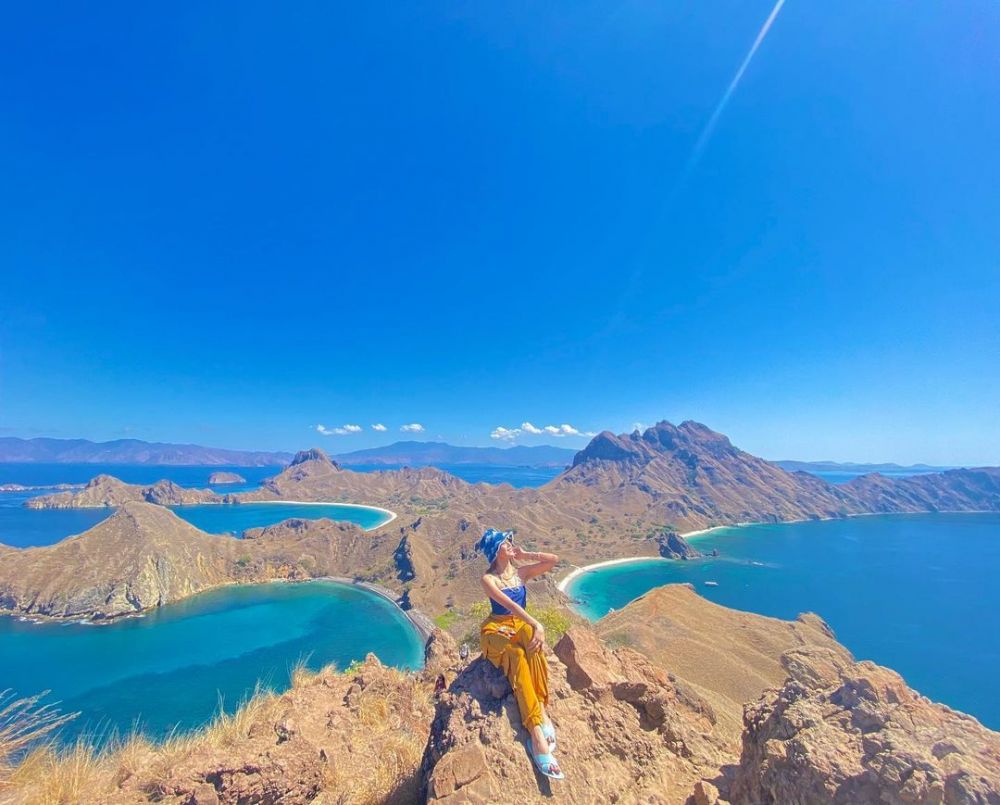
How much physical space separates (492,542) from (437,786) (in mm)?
2769

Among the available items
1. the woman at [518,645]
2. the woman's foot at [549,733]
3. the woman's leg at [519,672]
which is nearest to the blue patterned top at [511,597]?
the woman at [518,645]

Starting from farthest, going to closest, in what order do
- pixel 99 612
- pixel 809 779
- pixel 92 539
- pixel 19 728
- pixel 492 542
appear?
pixel 92 539 → pixel 99 612 → pixel 492 542 → pixel 19 728 → pixel 809 779

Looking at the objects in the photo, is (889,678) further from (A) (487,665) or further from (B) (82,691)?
(B) (82,691)

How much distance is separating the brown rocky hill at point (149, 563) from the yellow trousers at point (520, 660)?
100 m

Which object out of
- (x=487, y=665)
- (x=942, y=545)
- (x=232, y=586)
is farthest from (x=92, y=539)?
(x=942, y=545)

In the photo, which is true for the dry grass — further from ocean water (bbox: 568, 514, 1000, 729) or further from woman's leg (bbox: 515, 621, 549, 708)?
ocean water (bbox: 568, 514, 1000, 729)

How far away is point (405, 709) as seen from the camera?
11.0 meters

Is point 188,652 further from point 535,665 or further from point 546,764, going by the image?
point 546,764

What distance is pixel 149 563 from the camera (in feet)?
271

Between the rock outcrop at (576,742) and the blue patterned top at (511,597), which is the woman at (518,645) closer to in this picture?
the blue patterned top at (511,597)

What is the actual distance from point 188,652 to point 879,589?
138930mm

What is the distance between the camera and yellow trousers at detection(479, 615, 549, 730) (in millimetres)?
5500

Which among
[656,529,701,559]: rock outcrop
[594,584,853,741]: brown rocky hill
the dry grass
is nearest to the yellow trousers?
the dry grass

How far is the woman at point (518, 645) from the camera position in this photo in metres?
5.32
